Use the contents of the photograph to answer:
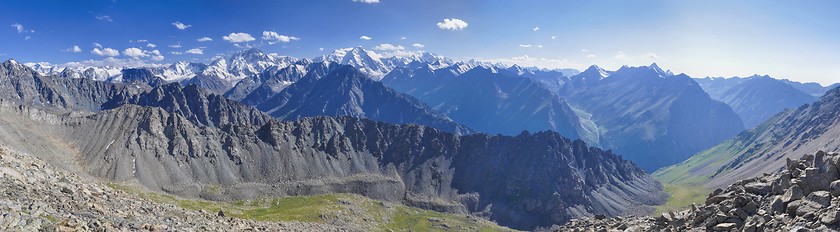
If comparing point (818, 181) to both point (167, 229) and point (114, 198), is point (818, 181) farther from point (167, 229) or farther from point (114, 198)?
point (114, 198)

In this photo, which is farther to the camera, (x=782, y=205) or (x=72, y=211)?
(x=72, y=211)

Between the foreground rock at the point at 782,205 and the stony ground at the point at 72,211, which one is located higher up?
the foreground rock at the point at 782,205

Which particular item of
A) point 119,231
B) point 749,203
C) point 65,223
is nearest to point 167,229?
point 119,231

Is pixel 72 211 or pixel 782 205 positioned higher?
pixel 782 205

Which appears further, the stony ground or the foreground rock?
the stony ground

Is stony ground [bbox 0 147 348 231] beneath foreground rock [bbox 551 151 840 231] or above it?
beneath
